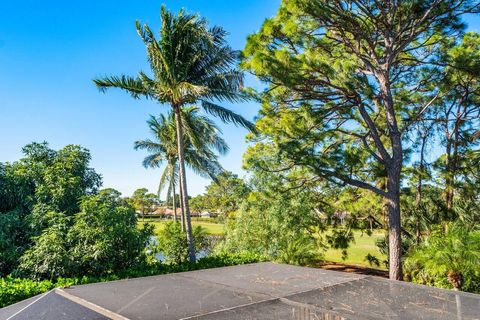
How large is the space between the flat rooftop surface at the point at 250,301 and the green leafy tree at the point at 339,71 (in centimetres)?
579

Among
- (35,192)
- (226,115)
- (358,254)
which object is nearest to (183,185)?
(226,115)

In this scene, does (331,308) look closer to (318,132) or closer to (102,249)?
(102,249)

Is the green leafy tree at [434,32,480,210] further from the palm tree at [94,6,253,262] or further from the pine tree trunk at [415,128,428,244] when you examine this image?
the palm tree at [94,6,253,262]

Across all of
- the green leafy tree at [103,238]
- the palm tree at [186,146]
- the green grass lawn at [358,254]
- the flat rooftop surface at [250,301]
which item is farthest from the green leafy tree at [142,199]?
the flat rooftop surface at [250,301]

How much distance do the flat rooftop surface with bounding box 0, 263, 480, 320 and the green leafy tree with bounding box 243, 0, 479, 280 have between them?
579 centimetres

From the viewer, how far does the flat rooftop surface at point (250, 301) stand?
6.28 feet

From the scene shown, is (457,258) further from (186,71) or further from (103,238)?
(186,71)

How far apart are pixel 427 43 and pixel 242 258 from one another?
27.1 ft

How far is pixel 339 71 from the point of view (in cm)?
832

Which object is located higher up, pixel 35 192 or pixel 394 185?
pixel 394 185

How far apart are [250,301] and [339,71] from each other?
24.0 ft

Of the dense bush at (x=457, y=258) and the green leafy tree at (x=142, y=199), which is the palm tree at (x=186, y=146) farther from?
the green leafy tree at (x=142, y=199)

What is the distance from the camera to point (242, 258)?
33.1ft

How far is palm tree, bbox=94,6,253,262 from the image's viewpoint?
1030 cm
